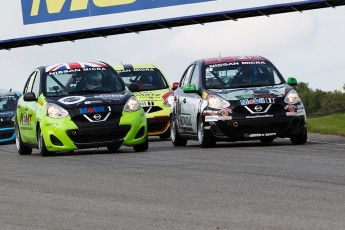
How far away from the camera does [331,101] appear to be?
179 m

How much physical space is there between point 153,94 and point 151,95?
90 mm

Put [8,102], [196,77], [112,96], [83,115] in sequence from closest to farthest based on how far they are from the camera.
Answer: [83,115] → [112,96] → [196,77] → [8,102]

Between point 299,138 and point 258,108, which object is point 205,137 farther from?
point 299,138

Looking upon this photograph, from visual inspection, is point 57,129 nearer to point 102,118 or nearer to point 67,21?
point 102,118

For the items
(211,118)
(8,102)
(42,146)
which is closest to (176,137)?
(211,118)

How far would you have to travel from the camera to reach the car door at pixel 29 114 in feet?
58.6

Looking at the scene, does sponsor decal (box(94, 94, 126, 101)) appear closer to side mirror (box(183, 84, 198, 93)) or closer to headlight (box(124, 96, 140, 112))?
headlight (box(124, 96, 140, 112))

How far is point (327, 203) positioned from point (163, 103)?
13859 millimetres

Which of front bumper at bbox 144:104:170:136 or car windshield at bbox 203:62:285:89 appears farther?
front bumper at bbox 144:104:170:136

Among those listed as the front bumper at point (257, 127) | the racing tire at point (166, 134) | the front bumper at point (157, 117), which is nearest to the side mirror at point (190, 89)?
the front bumper at point (257, 127)

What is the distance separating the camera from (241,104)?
17797 millimetres

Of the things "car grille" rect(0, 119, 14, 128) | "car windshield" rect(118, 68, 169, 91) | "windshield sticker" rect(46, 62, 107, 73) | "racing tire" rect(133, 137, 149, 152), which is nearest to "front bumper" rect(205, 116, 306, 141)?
"racing tire" rect(133, 137, 149, 152)

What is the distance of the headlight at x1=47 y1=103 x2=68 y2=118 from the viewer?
1702cm

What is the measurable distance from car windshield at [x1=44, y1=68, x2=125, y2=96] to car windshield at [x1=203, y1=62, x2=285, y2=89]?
163cm
